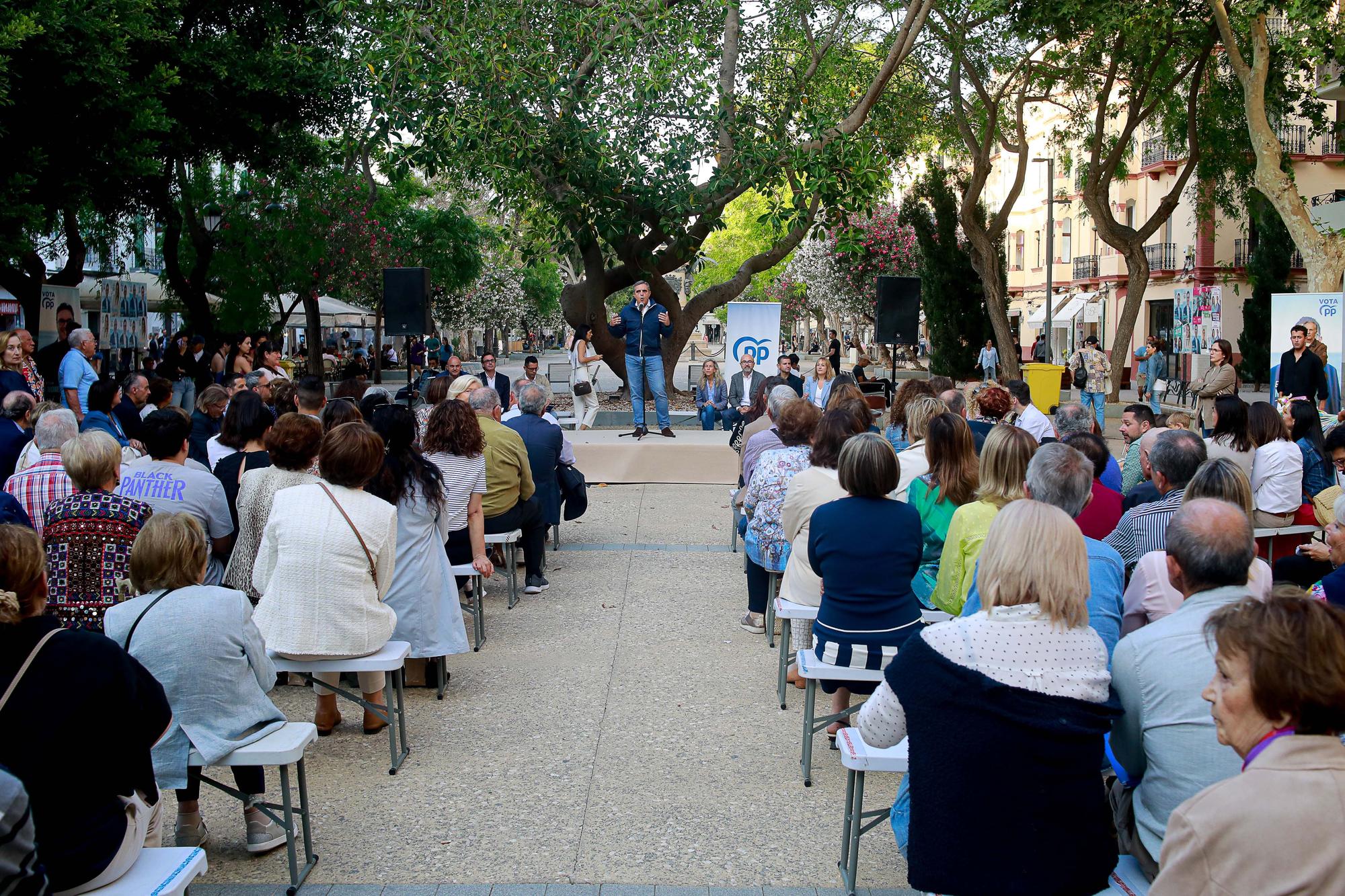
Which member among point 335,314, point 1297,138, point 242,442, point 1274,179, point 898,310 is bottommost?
point 242,442

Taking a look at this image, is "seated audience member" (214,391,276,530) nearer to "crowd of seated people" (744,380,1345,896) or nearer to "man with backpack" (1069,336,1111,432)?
"crowd of seated people" (744,380,1345,896)

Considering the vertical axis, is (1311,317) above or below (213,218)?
below

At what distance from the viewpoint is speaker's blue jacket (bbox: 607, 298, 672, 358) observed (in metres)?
14.1

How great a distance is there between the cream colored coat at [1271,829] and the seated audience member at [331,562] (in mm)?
3397

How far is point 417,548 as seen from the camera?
5.52 metres

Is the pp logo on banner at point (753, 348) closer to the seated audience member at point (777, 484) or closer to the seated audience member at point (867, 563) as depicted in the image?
the seated audience member at point (777, 484)

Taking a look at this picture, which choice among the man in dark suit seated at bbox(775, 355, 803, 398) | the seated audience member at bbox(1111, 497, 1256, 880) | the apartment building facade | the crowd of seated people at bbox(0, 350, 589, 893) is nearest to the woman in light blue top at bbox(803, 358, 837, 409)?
the man in dark suit seated at bbox(775, 355, 803, 398)

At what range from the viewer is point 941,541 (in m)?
5.20

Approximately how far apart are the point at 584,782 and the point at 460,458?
92.2 inches

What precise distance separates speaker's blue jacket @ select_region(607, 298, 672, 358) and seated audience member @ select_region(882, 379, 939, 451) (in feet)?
19.4

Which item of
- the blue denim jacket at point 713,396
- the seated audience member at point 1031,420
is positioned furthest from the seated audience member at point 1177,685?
→ the blue denim jacket at point 713,396

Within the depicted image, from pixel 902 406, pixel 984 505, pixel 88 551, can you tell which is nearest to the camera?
pixel 88 551

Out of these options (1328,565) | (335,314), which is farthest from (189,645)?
(335,314)

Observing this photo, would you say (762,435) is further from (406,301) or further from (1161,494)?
(406,301)
